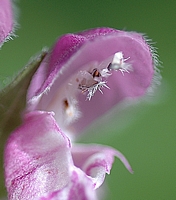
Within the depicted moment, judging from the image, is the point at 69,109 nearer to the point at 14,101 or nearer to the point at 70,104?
the point at 70,104

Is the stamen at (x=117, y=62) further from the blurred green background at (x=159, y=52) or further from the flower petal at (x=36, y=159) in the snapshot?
the blurred green background at (x=159, y=52)

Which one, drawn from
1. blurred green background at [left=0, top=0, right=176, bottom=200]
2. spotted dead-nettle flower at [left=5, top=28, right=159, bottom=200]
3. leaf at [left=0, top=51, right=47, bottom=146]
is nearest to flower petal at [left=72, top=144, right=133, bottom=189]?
spotted dead-nettle flower at [left=5, top=28, right=159, bottom=200]

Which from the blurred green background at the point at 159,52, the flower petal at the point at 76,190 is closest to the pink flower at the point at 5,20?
the flower petal at the point at 76,190

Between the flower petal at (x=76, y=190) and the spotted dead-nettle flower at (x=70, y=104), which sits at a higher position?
the spotted dead-nettle flower at (x=70, y=104)

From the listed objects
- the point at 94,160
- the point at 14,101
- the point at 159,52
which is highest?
the point at 14,101

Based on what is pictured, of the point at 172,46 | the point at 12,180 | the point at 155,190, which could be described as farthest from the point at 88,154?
the point at 172,46

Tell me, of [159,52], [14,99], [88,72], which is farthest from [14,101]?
[159,52]
